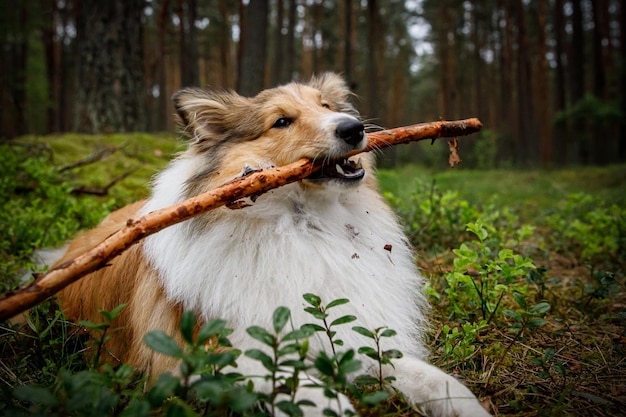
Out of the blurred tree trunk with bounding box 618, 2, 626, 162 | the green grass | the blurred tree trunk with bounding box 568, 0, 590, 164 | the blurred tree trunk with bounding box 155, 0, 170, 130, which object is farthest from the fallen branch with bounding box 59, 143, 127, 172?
the blurred tree trunk with bounding box 568, 0, 590, 164

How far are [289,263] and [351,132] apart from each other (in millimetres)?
862

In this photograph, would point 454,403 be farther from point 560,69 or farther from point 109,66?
point 560,69

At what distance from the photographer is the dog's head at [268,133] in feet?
8.22

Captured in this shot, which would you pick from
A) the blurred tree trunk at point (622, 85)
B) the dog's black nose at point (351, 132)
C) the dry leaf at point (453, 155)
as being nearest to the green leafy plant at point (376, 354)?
the dog's black nose at point (351, 132)

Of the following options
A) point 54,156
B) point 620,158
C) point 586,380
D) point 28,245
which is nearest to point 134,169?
point 54,156

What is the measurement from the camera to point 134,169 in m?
6.15

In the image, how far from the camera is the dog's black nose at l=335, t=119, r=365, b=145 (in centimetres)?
246

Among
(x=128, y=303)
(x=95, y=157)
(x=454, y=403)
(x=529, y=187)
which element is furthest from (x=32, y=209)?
(x=529, y=187)

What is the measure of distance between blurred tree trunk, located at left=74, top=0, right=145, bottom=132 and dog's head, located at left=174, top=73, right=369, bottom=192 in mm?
5386

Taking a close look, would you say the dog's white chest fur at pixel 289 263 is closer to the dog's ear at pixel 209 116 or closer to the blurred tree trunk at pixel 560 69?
the dog's ear at pixel 209 116

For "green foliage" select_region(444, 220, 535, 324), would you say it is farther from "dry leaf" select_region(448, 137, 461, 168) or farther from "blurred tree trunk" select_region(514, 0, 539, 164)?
"blurred tree trunk" select_region(514, 0, 539, 164)

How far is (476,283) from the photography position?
3342 mm

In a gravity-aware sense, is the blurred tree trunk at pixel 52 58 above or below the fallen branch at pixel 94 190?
above

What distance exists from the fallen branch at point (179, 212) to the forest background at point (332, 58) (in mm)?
6426
